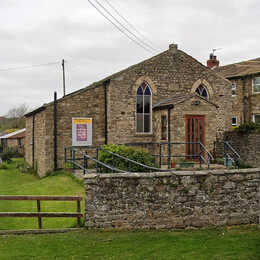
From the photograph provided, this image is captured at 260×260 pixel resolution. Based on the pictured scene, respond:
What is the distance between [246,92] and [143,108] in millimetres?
11158

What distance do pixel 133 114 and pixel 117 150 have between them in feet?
19.6

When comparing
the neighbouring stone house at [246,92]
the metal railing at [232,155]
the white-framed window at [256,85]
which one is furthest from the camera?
the neighbouring stone house at [246,92]

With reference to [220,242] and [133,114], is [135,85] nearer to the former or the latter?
[133,114]

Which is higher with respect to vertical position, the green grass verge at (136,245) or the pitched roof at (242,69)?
the pitched roof at (242,69)

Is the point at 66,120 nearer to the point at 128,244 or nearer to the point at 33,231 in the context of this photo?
the point at 33,231

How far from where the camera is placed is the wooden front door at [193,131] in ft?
61.3

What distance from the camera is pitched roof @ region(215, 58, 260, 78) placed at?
2807 cm

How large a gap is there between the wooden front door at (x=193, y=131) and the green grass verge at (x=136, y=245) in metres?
8.46

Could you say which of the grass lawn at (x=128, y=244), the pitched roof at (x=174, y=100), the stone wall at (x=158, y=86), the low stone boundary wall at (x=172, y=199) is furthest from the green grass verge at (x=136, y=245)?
the stone wall at (x=158, y=86)

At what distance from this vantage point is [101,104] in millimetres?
20125

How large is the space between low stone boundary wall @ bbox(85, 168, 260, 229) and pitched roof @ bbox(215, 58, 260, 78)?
17.9 metres

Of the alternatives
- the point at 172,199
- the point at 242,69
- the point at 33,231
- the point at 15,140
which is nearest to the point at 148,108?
the point at 172,199

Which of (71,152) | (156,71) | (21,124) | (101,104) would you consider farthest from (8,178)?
(21,124)

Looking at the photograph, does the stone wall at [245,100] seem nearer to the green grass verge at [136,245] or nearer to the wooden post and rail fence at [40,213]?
the green grass verge at [136,245]
